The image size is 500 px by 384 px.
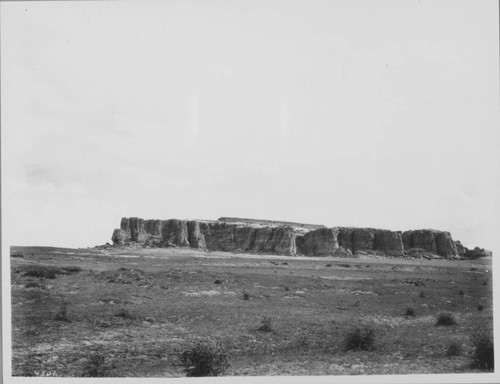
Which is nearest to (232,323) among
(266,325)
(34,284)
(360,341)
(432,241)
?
(266,325)

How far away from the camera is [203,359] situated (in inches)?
510

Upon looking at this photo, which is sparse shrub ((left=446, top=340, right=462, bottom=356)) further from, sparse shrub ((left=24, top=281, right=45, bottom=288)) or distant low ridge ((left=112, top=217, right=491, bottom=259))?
sparse shrub ((left=24, top=281, right=45, bottom=288))

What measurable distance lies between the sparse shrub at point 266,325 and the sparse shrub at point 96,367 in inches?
157

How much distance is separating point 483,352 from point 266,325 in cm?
563

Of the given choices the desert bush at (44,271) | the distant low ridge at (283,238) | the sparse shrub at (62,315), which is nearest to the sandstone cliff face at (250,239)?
the distant low ridge at (283,238)

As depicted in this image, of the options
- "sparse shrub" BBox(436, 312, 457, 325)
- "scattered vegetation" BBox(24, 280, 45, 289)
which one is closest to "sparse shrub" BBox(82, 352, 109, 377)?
"scattered vegetation" BBox(24, 280, 45, 289)

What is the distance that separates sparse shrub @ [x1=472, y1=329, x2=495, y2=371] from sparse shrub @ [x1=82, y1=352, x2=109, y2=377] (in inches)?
361

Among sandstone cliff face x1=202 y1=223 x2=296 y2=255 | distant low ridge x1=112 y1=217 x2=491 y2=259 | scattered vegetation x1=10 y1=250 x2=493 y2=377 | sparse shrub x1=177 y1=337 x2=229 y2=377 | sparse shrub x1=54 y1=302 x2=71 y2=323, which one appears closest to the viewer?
sparse shrub x1=177 y1=337 x2=229 y2=377

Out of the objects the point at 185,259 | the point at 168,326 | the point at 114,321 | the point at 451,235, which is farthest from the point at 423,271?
the point at 114,321

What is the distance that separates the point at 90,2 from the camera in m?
14.8

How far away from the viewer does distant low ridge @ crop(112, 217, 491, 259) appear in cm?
1989

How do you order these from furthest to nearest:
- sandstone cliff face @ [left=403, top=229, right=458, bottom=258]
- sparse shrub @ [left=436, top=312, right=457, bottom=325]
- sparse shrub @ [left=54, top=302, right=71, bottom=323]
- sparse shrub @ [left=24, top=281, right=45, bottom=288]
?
sandstone cliff face @ [left=403, top=229, right=458, bottom=258] → sparse shrub @ [left=436, top=312, right=457, bottom=325] → sparse shrub @ [left=24, top=281, right=45, bottom=288] → sparse shrub @ [left=54, top=302, right=71, bottom=323]

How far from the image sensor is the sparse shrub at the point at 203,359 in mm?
12875

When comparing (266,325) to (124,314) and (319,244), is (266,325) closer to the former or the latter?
(124,314)
